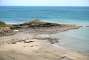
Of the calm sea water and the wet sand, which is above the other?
the wet sand

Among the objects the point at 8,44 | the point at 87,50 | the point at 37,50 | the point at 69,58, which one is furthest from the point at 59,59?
the point at 8,44

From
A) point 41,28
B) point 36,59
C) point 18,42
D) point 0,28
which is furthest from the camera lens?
point 41,28

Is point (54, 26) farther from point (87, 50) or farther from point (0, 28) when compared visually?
point (87, 50)

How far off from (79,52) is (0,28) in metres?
8.39

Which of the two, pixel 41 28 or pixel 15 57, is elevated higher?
pixel 15 57

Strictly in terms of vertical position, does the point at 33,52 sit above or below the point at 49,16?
above

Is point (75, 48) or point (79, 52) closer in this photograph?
point (79, 52)

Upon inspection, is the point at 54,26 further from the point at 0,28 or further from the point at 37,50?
the point at 37,50

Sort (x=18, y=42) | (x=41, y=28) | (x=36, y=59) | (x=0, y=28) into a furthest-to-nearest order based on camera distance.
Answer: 1. (x=41, y=28)
2. (x=0, y=28)
3. (x=18, y=42)
4. (x=36, y=59)

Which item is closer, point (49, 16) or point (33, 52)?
point (33, 52)

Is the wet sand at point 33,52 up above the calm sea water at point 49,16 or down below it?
above

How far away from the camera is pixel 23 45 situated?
41.0 feet

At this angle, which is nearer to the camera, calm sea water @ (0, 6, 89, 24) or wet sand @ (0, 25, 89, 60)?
wet sand @ (0, 25, 89, 60)

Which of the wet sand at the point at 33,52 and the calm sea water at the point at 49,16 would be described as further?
the calm sea water at the point at 49,16
